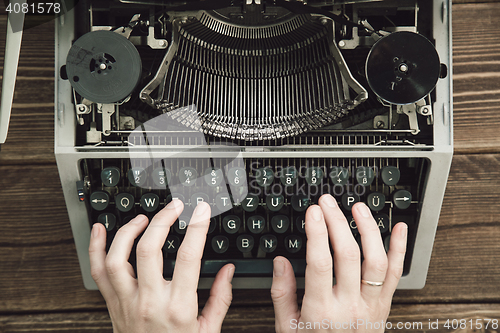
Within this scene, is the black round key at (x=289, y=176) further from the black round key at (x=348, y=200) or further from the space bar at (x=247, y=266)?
the space bar at (x=247, y=266)

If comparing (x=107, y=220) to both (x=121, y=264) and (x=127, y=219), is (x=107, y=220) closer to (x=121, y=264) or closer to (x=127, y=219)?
(x=127, y=219)

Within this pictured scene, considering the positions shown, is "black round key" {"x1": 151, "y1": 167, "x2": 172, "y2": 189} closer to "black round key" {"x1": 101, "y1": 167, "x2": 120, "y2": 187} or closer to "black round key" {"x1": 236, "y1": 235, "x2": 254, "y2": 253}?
"black round key" {"x1": 101, "y1": 167, "x2": 120, "y2": 187}

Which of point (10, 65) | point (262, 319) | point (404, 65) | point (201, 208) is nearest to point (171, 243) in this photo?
point (201, 208)

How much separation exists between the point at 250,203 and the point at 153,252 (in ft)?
1.08

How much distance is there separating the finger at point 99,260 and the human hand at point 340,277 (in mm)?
528

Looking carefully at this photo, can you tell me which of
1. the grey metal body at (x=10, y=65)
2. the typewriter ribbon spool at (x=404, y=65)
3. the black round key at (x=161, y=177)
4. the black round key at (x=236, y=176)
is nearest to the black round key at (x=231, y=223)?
the black round key at (x=236, y=176)

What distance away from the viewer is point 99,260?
113cm

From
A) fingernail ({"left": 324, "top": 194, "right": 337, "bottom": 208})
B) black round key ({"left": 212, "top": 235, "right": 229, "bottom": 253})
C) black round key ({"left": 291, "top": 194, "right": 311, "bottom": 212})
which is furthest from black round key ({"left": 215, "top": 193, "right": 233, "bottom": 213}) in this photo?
fingernail ({"left": 324, "top": 194, "right": 337, "bottom": 208})

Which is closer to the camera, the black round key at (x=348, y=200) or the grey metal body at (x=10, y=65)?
the grey metal body at (x=10, y=65)

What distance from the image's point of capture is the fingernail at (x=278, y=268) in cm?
117

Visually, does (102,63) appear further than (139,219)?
No

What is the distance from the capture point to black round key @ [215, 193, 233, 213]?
46.1 inches

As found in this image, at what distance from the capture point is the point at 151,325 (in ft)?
3.40

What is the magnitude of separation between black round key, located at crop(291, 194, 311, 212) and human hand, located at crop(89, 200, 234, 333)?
0.92 ft
